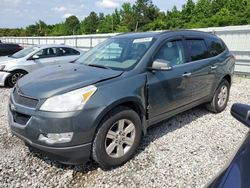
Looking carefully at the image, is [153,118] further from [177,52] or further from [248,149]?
[248,149]

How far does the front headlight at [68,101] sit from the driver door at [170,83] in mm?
1046

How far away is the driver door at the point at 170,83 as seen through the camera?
3695mm

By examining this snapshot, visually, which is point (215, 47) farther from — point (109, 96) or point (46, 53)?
point (46, 53)

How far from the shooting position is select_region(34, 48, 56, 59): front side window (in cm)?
901

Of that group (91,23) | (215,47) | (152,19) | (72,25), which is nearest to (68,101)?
(215,47)

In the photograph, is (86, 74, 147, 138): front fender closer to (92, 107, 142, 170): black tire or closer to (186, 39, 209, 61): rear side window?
(92, 107, 142, 170): black tire

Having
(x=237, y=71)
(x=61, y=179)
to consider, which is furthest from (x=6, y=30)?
(x=61, y=179)

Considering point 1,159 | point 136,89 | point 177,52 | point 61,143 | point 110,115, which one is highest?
point 177,52

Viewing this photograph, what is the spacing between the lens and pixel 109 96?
307cm

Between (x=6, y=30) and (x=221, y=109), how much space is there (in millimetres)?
73716

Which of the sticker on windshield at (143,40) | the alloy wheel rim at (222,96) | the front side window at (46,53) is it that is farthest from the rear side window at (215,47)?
the front side window at (46,53)

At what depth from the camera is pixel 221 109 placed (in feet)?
18.2

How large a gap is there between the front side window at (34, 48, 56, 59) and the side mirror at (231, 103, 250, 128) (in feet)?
26.6

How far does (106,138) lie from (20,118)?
109cm
